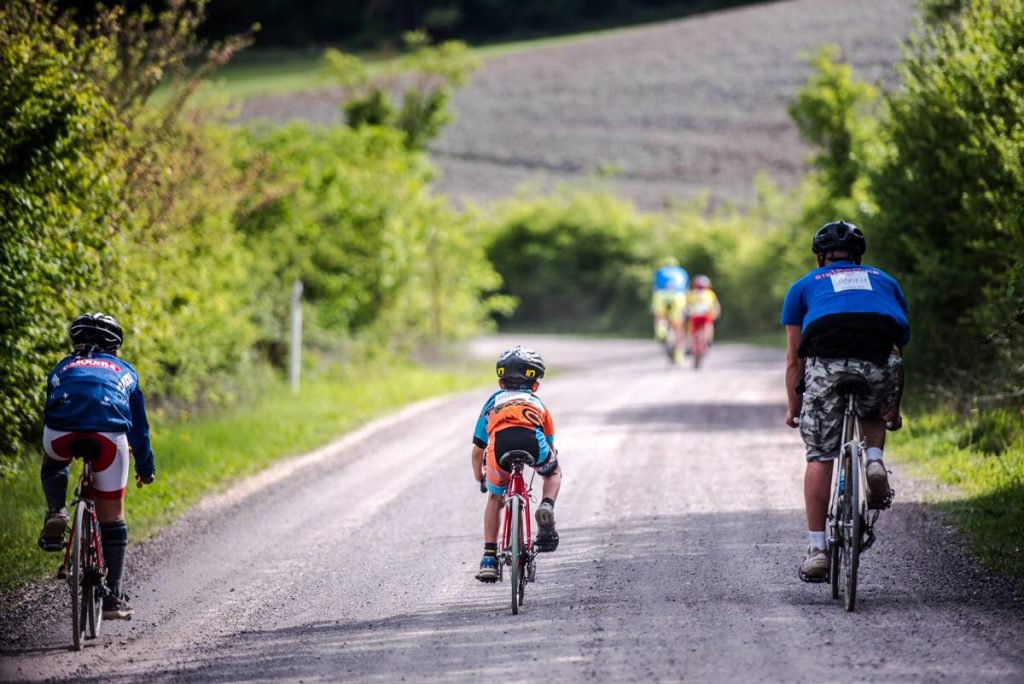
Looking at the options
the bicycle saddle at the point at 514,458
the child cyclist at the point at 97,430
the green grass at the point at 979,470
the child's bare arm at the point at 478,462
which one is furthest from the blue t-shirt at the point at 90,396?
the green grass at the point at 979,470

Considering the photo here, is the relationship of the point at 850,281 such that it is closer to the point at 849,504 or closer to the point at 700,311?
the point at 849,504

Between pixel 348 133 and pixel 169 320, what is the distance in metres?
12.8

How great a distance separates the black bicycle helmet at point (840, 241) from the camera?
7.84m

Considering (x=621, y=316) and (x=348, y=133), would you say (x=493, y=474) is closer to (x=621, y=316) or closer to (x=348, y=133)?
(x=348, y=133)

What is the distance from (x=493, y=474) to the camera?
7789mm

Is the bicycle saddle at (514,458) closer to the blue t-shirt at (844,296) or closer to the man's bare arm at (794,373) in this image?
the man's bare arm at (794,373)

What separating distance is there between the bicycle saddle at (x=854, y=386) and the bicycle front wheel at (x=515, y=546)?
1.96m

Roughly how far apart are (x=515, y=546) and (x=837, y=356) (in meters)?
2.13

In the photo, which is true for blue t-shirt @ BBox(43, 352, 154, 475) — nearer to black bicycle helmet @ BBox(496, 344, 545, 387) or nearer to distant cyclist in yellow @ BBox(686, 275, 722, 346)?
black bicycle helmet @ BBox(496, 344, 545, 387)

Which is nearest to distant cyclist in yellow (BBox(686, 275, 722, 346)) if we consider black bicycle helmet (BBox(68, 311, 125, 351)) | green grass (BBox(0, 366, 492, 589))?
green grass (BBox(0, 366, 492, 589))

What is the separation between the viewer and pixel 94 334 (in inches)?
302

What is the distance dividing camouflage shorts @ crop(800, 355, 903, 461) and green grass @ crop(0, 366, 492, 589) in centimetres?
521

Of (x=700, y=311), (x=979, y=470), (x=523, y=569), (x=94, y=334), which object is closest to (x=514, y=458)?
(x=523, y=569)

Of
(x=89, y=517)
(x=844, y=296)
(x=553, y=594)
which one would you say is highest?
(x=844, y=296)
